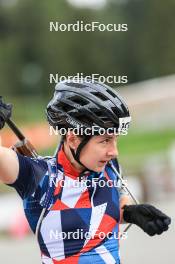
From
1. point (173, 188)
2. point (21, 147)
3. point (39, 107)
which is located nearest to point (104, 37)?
point (39, 107)

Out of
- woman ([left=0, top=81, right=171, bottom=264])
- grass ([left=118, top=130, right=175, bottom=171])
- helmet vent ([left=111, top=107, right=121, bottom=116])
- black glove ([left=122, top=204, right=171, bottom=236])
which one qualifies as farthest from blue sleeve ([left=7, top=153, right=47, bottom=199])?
grass ([left=118, top=130, right=175, bottom=171])

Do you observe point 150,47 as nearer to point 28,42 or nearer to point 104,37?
point 104,37

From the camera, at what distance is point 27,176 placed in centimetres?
323

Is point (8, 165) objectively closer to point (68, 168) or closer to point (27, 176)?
point (27, 176)

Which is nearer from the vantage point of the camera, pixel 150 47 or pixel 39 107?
pixel 39 107

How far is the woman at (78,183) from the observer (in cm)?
330

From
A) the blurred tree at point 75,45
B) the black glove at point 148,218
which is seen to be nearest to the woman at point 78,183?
the black glove at point 148,218

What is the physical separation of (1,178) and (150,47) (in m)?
57.0

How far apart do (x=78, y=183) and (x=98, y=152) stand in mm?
195

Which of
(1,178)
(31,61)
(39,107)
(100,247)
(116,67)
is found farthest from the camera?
(31,61)

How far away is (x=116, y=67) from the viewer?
56.9 meters

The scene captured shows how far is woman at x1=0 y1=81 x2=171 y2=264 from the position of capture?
330cm

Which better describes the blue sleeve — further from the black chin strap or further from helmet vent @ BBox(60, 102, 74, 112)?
helmet vent @ BBox(60, 102, 74, 112)

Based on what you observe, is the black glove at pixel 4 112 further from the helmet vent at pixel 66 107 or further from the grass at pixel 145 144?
the grass at pixel 145 144
